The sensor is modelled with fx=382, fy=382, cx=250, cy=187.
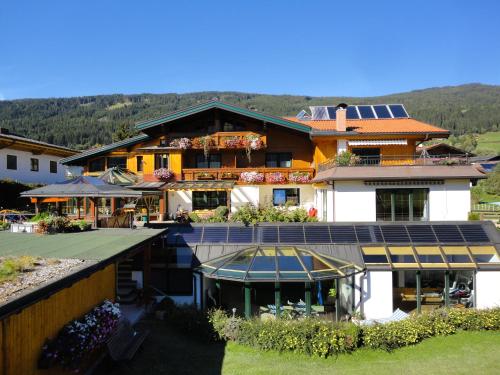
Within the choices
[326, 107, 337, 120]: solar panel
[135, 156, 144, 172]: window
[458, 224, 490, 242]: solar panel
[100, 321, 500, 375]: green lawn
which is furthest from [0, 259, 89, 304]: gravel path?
[326, 107, 337, 120]: solar panel

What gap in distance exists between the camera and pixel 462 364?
509 inches

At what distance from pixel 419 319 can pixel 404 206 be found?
25.5 feet

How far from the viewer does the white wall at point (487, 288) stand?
17.9 metres

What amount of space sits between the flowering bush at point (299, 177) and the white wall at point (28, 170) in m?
20.8

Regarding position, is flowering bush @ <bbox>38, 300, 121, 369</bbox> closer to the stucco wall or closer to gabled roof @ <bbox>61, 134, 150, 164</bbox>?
the stucco wall

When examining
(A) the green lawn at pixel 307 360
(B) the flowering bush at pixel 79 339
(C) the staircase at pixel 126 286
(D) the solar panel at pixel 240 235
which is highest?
(D) the solar panel at pixel 240 235

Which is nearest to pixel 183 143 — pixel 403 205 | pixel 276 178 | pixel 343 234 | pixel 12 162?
pixel 276 178

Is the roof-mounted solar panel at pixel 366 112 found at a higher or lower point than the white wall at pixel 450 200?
higher

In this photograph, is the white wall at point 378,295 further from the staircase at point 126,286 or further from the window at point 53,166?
the window at point 53,166

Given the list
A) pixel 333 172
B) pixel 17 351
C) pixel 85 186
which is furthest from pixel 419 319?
pixel 85 186

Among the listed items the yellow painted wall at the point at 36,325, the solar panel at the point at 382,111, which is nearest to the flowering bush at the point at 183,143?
the solar panel at the point at 382,111

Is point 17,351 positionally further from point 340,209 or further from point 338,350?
point 340,209

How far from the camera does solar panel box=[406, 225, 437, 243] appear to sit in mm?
19359

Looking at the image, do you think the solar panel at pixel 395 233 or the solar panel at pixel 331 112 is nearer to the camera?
the solar panel at pixel 395 233
